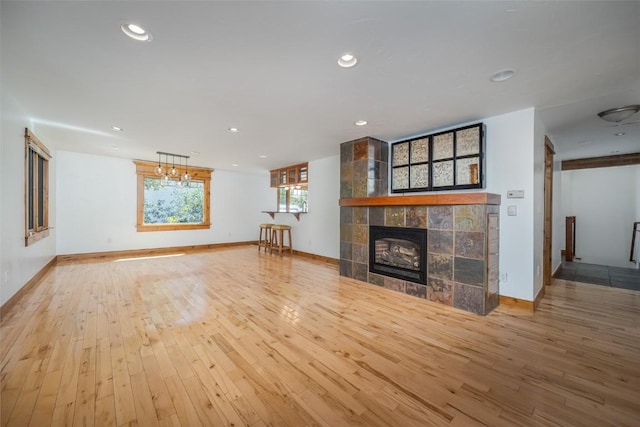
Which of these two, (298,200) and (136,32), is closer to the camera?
(136,32)

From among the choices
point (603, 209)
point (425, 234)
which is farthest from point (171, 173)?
point (603, 209)

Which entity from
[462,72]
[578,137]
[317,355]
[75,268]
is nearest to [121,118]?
[75,268]

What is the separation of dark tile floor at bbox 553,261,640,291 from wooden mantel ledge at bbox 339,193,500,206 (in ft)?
9.85

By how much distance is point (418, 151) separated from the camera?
400cm

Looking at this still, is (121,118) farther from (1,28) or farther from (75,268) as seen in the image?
(75,268)

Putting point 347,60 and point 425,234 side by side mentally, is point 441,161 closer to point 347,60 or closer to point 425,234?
point 425,234

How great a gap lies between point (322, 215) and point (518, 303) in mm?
4058

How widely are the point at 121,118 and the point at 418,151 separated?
439cm

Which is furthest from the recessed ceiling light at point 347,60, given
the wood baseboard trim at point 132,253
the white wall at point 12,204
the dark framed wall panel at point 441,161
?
the wood baseboard trim at point 132,253

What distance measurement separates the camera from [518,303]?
3096 mm

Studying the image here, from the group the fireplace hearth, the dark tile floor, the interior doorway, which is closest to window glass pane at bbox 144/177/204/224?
the fireplace hearth

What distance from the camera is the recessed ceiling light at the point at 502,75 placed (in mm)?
2188

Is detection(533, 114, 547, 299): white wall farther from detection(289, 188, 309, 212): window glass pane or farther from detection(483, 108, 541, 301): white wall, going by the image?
detection(289, 188, 309, 212): window glass pane

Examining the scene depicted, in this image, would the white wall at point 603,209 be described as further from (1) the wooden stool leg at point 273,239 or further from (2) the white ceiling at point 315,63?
(1) the wooden stool leg at point 273,239
